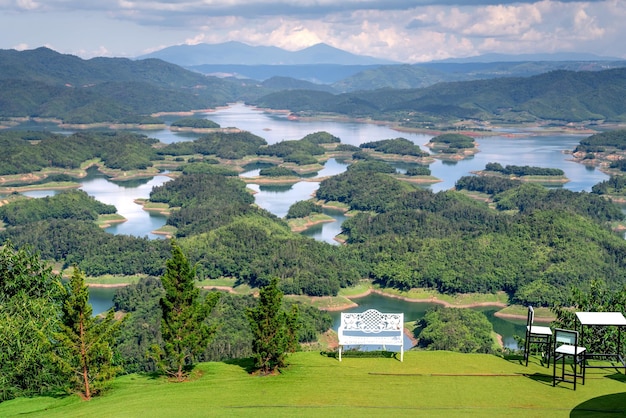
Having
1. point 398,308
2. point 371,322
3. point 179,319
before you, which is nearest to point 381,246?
point 398,308

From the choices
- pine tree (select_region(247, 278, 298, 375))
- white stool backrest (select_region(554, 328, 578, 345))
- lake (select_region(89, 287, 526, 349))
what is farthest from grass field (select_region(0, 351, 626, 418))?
lake (select_region(89, 287, 526, 349))

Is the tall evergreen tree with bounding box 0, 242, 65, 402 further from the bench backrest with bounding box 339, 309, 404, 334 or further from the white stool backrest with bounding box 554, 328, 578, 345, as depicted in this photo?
the white stool backrest with bounding box 554, 328, 578, 345

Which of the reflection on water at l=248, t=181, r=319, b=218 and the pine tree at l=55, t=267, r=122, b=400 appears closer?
the pine tree at l=55, t=267, r=122, b=400

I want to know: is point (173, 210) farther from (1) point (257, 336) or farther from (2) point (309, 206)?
(1) point (257, 336)

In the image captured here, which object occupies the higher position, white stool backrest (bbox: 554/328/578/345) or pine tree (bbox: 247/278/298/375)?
white stool backrest (bbox: 554/328/578/345)

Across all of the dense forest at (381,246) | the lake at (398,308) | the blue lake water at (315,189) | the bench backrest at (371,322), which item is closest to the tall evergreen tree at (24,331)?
the bench backrest at (371,322)

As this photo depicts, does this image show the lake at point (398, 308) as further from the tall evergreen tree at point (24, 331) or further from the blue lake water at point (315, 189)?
the tall evergreen tree at point (24, 331)
